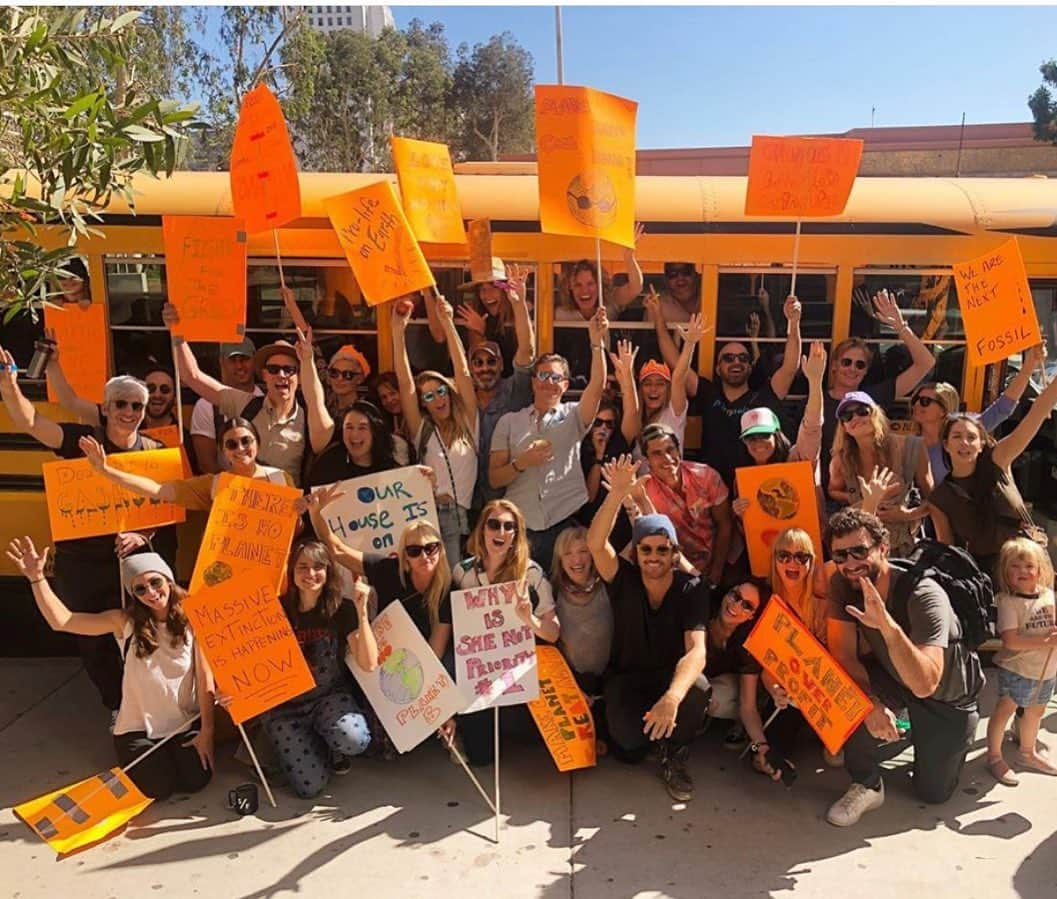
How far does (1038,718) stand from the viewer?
3721 millimetres

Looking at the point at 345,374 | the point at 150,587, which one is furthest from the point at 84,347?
the point at 150,587

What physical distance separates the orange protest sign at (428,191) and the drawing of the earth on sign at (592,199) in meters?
0.65

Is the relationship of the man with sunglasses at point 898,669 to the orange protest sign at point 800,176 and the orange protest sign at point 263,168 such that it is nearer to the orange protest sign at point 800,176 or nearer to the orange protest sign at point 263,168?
the orange protest sign at point 800,176

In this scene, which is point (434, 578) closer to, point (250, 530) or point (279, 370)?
point (250, 530)

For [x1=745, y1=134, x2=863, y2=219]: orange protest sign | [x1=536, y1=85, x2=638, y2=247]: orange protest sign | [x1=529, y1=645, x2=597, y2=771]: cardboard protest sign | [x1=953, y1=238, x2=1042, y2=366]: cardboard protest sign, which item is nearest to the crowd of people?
[x1=529, y1=645, x2=597, y2=771]: cardboard protest sign

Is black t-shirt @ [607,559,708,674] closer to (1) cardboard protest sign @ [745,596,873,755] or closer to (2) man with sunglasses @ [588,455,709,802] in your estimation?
(2) man with sunglasses @ [588,455,709,802]

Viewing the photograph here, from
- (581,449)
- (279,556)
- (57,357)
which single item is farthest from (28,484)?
(581,449)

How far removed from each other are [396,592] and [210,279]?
1.78 metres

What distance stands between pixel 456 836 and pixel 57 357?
2.99 meters

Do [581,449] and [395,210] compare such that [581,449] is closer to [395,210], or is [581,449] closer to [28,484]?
[395,210]

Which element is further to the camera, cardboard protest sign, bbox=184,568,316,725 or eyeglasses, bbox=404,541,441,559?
eyeglasses, bbox=404,541,441,559

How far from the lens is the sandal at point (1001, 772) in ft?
11.8

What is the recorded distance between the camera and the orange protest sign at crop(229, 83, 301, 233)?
4055mm

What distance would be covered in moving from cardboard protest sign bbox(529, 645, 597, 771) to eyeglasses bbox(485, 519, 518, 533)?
535 mm
